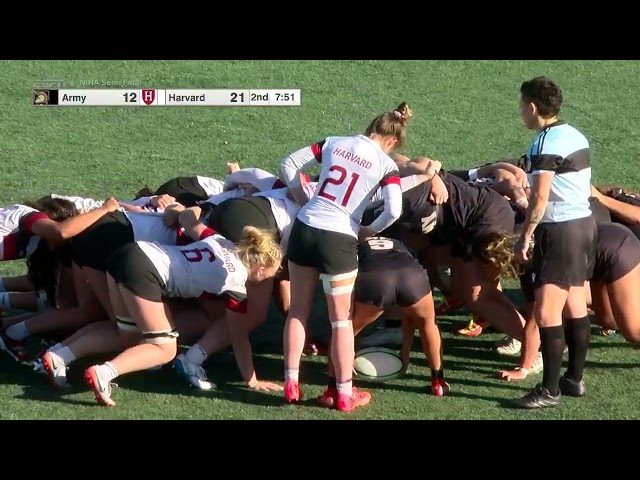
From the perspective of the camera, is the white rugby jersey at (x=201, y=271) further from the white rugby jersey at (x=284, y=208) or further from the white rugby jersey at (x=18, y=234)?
the white rugby jersey at (x=18, y=234)

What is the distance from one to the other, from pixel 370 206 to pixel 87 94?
5.28 m

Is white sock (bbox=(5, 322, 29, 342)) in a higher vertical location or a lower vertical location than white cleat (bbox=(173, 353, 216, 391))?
higher

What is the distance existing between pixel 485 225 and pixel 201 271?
1644 millimetres

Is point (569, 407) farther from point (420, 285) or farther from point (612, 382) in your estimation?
point (420, 285)

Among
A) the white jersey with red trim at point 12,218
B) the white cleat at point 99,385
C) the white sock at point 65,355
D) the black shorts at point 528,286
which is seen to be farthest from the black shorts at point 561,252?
the white jersey with red trim at point 12,218

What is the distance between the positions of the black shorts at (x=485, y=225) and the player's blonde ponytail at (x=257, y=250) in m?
1.19

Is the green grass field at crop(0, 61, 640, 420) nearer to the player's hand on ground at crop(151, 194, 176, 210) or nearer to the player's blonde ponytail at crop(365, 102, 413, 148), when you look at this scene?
the player's hand on ground at crop(151, 194, 176, 210)

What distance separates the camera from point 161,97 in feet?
35.8

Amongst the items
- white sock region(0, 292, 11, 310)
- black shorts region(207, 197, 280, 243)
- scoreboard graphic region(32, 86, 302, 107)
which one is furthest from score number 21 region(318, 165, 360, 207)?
scoreboard graphic region(32, 86, 302, 107)

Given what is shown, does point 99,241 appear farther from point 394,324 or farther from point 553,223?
point 553,223

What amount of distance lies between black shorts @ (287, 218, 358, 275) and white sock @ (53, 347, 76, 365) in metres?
1.28

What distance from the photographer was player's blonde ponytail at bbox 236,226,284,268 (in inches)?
226

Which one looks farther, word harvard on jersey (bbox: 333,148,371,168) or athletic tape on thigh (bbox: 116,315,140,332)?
athletic tape on thigh (bbox: 116,315,140,332)

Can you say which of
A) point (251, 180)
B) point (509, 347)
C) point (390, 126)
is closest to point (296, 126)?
point (251, 180)
